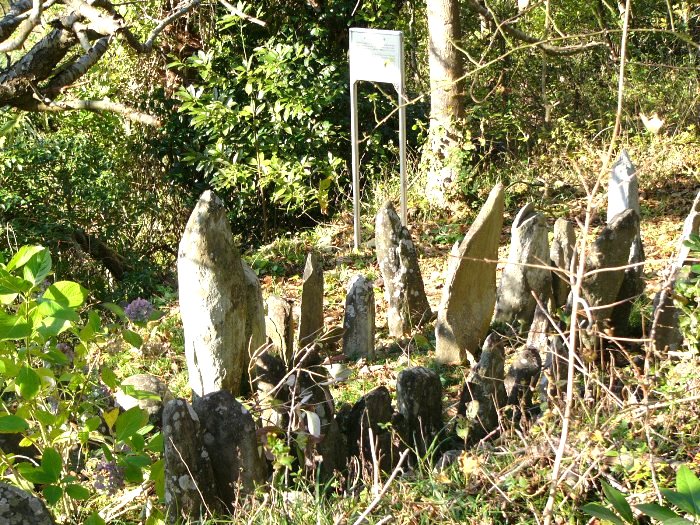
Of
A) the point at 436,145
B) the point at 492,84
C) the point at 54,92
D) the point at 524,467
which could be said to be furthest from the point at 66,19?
the point at 492,84

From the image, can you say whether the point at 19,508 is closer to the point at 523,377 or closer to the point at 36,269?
the point at 36,269

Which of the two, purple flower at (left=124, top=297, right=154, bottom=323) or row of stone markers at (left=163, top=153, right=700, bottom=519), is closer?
row of stone markers at (left=163, top=153, right=700, bottom=519)

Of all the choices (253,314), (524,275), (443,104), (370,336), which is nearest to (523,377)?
(524,275)

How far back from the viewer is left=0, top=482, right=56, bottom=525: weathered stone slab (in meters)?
2.63

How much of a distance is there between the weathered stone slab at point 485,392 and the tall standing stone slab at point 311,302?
1507 mm

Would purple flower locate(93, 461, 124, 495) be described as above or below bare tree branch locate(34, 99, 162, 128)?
below

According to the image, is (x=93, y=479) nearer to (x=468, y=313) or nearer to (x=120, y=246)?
(x=468, y=313)

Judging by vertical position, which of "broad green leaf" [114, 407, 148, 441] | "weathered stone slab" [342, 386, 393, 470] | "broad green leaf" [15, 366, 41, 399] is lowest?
"weathered stone slab" [342, 386, 393, 470]

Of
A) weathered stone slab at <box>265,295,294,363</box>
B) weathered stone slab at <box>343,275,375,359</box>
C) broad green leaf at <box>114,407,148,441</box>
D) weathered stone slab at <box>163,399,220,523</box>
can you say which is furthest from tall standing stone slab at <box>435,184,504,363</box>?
broad green leaf at <box>114,407,148,441</box>

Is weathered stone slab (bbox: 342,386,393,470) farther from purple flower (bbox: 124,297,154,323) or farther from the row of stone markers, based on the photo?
purple flower (bbox: 124,297,154,323)

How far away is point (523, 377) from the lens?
4121 millimetres

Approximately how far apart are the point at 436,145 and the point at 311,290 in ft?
14.9

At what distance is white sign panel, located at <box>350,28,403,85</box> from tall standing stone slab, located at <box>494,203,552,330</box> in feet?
10.3

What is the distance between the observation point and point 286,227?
33.7 feet
